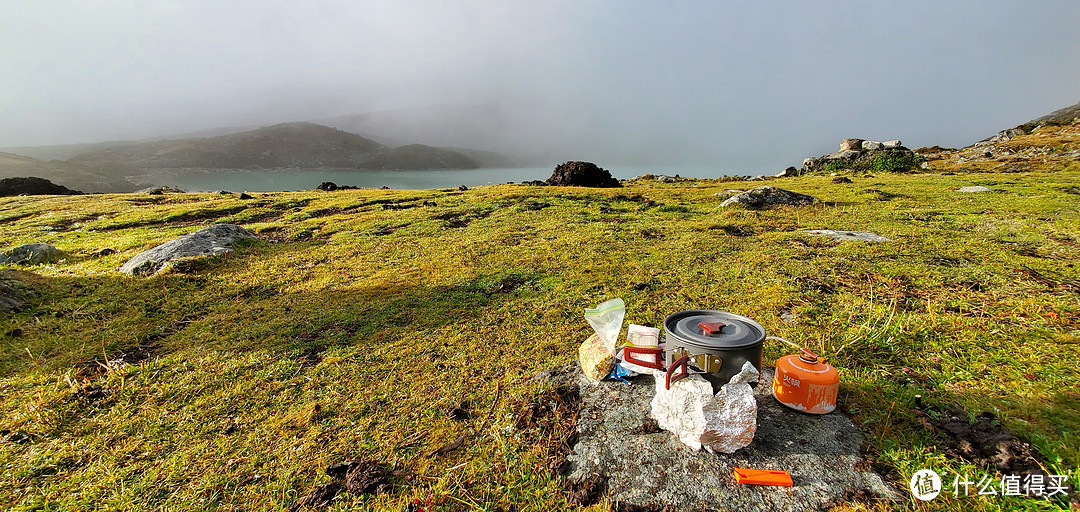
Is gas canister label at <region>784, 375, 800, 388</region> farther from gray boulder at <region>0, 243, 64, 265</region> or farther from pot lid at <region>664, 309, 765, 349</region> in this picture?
gray boulder at <region>0, 243, 64, 265</region>

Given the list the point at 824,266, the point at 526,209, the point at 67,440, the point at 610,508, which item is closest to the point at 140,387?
the point at 67,440

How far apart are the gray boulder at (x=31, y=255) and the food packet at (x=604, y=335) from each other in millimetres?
14766

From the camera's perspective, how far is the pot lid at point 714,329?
344 centimetres

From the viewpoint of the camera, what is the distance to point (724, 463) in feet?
10.3

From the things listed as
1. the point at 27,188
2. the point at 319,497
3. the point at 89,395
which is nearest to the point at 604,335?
the point at 319,497

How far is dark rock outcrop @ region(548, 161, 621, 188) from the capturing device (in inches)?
1298

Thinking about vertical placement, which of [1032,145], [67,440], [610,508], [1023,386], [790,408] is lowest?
[67,440]

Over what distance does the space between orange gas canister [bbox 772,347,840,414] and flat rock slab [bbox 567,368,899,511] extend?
0.36 feet

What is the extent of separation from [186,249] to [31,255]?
4582mm

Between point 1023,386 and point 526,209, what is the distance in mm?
14965

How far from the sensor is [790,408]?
12.0 ft

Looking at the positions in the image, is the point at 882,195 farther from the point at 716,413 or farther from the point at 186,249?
the point at 186,249

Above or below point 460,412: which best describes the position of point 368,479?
below

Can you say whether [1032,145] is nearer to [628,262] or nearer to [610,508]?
[628,262]
